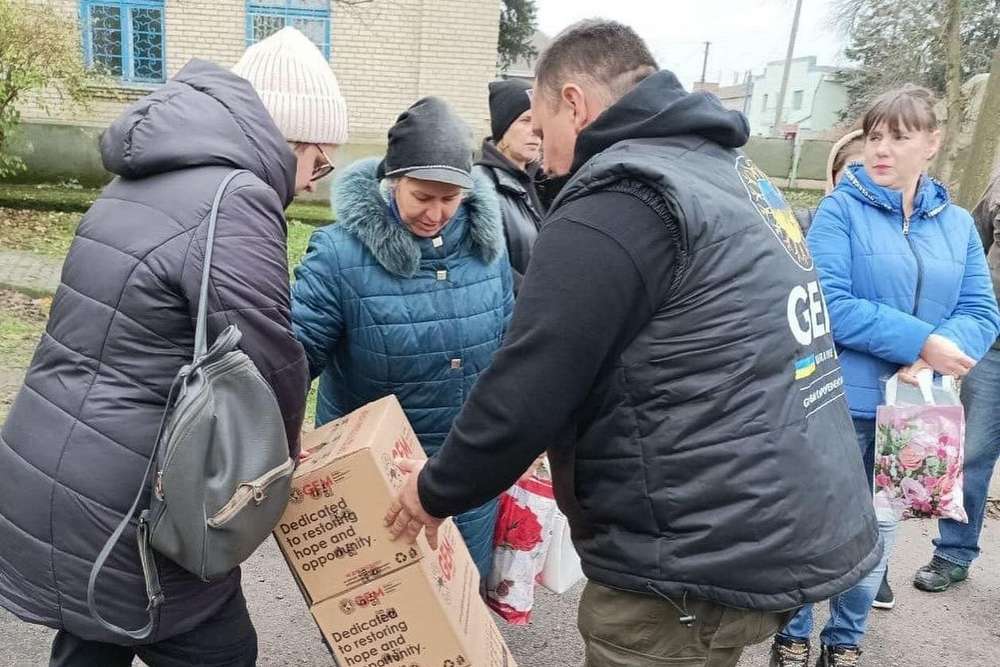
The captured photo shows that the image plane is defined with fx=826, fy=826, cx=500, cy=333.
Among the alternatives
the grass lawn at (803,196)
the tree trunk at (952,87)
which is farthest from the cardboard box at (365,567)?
the grass lawn at (803,196)

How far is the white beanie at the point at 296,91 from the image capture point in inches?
76.4

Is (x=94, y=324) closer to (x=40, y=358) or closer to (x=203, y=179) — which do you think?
(x=40, y=358)

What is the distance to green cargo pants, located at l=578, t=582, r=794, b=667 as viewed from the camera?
1.61 metres

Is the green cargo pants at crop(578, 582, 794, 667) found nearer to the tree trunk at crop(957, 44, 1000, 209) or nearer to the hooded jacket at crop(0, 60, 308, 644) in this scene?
the hooded jacket at crop(0, 60, 308, 644)

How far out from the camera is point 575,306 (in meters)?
1.45

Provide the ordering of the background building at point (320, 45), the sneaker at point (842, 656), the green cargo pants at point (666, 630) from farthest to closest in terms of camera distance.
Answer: the background building at point (320, 45) → the sneaker at point (842, 656) → the green cargo pants at point (666, 630)

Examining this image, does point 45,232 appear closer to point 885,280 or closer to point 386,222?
point 386,222

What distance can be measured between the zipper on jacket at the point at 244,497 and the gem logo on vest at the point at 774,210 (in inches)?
41.8

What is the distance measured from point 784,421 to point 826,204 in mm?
1485

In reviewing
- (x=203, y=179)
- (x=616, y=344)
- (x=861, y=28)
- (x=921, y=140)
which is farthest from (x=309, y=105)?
(x=861, y=28)

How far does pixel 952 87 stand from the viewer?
10.9 metres

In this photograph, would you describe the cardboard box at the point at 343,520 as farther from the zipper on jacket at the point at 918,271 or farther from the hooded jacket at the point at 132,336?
the zipper on jacket at the point at 918,271

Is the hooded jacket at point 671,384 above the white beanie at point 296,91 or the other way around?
the other way around

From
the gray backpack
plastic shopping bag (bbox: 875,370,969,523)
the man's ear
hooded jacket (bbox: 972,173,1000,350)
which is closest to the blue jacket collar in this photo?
plastic shopping bag (bbox: 875,370,969,523)
